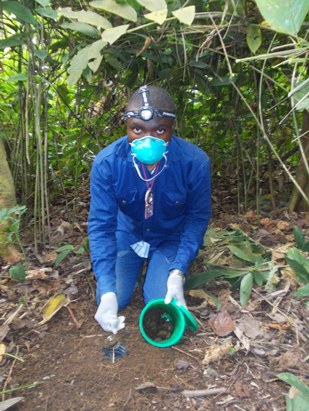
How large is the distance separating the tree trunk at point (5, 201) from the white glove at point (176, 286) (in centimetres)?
76

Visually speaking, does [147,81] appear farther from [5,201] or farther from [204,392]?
[204,392]

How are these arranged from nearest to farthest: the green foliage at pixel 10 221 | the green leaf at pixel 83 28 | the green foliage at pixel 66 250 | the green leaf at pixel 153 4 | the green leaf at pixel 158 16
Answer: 1. the green leaf at pixel 158 16
2. the green leaf at pixel 153 4
3. the green leaf at pixel 83 28
4. the green foliage at pixel 10 221
5. the green foliage at pixel 66 250

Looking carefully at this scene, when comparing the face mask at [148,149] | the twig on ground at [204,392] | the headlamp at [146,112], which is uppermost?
the headlamp at [146,112]

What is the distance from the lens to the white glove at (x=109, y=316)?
1747mm

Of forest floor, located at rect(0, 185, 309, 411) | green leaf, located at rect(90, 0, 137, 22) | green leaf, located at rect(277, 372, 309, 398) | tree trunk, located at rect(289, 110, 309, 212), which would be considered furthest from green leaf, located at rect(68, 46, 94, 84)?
tree trunk, located at rect(289, 110, 309, 212)

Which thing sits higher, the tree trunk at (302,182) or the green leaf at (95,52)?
the green leaf at (95,52)

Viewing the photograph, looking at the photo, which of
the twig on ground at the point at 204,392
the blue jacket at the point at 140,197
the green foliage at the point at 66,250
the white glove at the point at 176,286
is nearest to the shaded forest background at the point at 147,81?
the green foliage at the point at 66,250

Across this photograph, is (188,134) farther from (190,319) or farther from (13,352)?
(13,352)

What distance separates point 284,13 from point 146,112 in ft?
2.26

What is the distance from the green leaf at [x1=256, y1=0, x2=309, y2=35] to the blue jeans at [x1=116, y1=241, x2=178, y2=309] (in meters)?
1.19

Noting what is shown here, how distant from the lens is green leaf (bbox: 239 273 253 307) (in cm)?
184

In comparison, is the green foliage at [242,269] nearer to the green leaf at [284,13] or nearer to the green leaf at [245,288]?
the green leaf at [245,288]

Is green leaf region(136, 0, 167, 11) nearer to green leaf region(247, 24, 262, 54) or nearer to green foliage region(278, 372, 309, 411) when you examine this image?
green leaf region(247, 24, 262, 54)

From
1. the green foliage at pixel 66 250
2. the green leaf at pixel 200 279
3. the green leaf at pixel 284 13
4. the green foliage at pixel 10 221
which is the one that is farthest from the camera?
the green foliage at pixel 66 250
